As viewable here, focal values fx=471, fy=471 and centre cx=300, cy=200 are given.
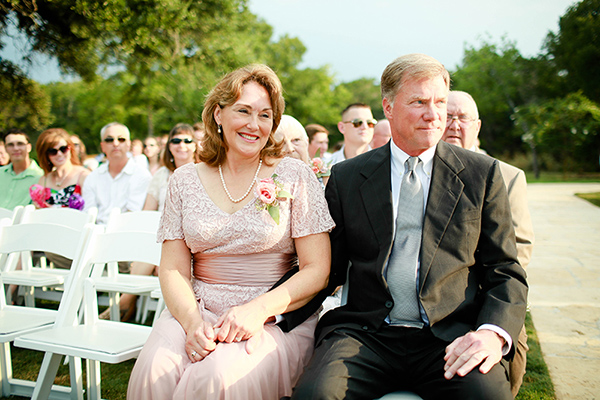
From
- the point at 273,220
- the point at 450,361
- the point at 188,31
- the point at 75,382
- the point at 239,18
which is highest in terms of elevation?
the point at 239,18

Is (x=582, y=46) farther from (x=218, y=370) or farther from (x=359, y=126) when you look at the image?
(x=218, y=370)

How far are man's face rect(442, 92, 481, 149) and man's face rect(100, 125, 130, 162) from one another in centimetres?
455

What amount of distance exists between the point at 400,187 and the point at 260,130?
2.97 feet

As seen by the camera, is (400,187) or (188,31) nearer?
(400,187)

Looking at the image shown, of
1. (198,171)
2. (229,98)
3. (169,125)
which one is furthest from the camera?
(169,125)

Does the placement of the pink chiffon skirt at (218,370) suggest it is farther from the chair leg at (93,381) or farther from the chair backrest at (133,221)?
the chair backrest at (133,221)

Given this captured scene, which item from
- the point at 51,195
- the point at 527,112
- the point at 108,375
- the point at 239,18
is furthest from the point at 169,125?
the point at 108,375

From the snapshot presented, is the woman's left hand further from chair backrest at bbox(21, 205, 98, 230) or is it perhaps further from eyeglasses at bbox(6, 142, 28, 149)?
eyeglasses at bbox(6, 142, 28, 149)

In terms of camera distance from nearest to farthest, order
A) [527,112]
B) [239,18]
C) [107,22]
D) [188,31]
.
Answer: [107,22] < [188,31] < [239,18] < [527,112]

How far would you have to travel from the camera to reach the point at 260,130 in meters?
2.85

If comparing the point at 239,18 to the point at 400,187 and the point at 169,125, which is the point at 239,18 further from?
the point at 169,125

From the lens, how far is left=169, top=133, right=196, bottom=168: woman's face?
6.16 metres

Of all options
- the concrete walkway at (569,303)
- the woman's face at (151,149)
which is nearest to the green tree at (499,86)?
the concrete walkway at (569,303)

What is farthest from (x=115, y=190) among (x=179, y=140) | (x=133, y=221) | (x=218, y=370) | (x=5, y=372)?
(x=218, y=370)
